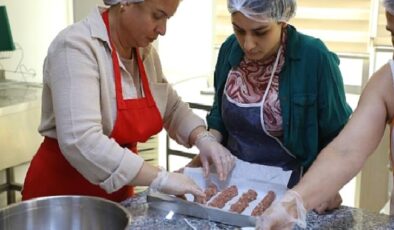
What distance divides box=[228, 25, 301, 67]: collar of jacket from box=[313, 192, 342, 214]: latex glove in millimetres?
425

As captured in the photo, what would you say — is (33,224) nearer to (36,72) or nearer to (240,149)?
(240,149)

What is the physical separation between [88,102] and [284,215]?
1.73 ft

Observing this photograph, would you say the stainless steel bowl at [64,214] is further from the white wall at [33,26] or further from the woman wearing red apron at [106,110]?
the white wall at [33,26]

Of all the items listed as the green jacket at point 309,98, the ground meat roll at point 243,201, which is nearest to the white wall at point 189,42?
the green jacket at point 309,98

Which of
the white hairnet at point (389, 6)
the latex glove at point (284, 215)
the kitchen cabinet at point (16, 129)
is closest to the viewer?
the latex glove at point (284, 215)

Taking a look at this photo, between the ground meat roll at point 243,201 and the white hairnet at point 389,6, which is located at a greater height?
the white hairnet at point 389,6

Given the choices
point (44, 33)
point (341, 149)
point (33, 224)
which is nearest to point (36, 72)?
point (44, 33)

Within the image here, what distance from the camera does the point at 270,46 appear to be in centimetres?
148

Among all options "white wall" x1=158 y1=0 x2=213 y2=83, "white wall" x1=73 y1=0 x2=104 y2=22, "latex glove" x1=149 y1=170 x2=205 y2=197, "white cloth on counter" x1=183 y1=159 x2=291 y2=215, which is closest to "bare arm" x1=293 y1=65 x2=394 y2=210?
"white cloth on counter" x1=183 y1=159 x2=291 y2=215

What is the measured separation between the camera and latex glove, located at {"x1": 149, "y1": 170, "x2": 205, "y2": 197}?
1.27 meters

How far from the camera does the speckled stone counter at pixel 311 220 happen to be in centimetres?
122

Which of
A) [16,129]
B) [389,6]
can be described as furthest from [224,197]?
[16,129]

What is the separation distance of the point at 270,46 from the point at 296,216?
0.57 meters

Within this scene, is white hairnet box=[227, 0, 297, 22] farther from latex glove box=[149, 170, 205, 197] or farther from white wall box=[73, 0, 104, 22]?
white wall box=[73, 0, 104, 22]
